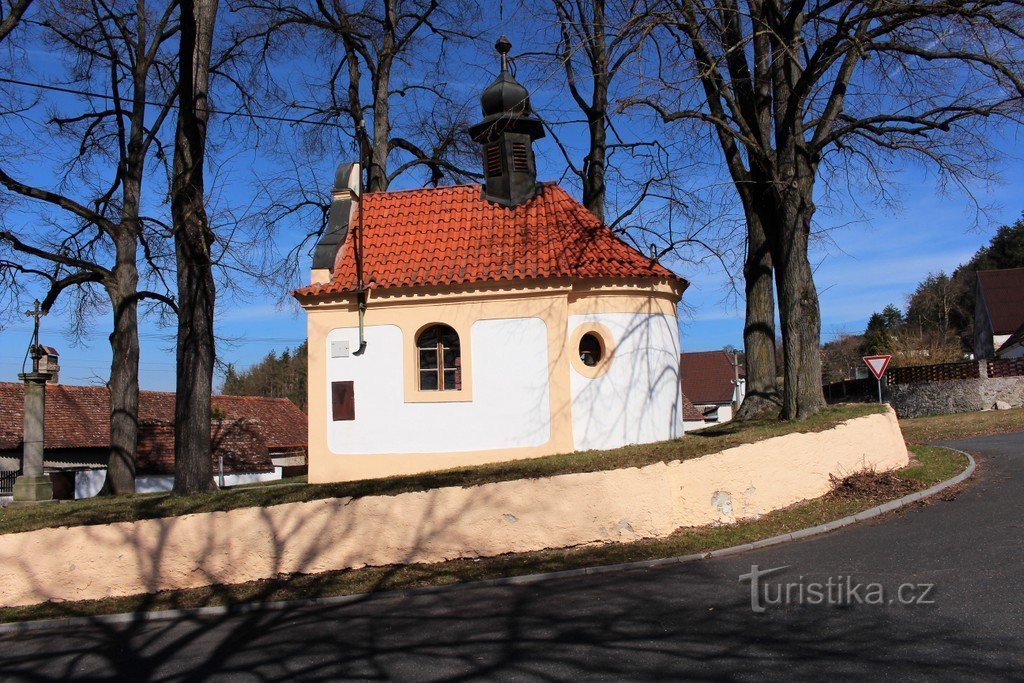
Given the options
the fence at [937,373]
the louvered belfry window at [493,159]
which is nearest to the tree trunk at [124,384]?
the louvered belfry window at [493,159]

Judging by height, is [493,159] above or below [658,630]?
above

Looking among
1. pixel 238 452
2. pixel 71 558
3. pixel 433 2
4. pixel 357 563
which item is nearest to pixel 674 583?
pixel 357 563

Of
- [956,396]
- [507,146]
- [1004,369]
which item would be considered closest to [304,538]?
[507,146]

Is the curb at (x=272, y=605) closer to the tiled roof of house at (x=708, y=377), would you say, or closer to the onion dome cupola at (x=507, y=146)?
the onion dome cupola at (x=507, y=146)

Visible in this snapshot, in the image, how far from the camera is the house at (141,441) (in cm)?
2988

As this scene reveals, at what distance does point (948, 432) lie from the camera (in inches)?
886

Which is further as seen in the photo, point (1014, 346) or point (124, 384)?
point (1014, 346)

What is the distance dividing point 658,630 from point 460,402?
897 centimetres

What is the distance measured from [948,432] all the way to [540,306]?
14.1 meters

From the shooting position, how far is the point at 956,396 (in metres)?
32.3

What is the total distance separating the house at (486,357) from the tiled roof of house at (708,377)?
44854mm

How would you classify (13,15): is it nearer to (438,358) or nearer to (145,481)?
(438,358)

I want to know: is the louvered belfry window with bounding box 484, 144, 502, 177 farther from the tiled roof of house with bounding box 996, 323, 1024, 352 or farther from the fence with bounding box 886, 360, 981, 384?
the tiled roof of house with bounding box 996, 323, 1024, 352

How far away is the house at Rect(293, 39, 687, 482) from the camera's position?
14992mm
